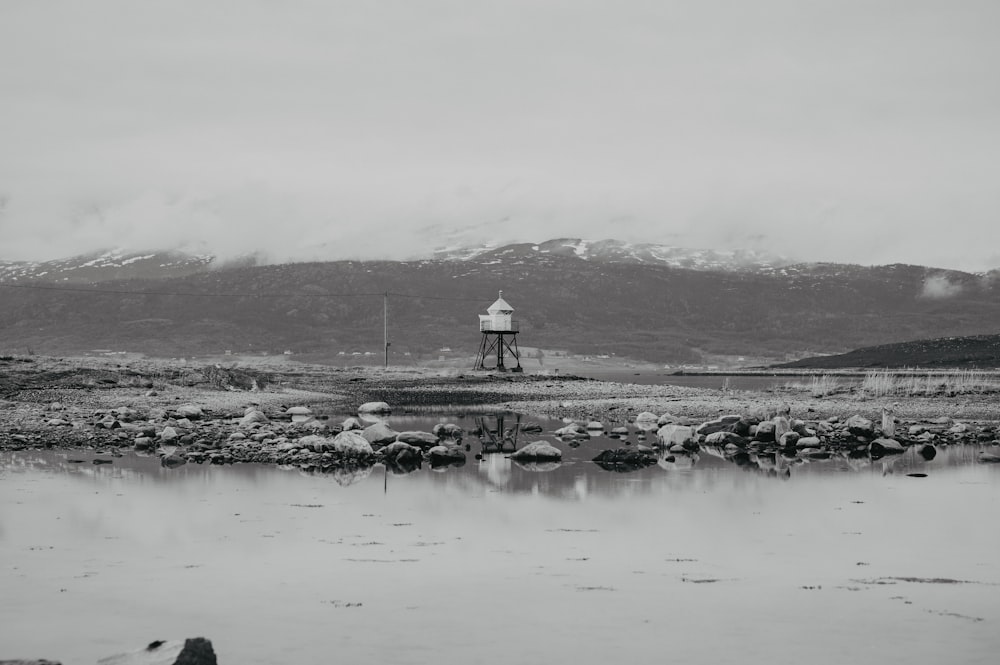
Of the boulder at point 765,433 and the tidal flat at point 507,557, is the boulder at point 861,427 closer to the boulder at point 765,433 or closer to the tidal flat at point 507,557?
the tidal flat at point 507,557

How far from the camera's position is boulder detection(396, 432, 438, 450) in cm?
2656

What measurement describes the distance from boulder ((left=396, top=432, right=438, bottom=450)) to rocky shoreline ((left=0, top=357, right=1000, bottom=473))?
38 millimetres

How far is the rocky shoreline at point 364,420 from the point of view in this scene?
25.5 meters

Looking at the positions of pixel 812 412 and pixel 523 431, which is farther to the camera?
pixel 812 412

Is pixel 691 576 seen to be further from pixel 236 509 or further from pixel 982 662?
pixel 236 509

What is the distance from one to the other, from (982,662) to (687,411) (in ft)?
102

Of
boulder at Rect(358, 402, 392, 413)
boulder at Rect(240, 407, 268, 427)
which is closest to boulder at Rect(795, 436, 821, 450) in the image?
boulder at Rect(240, 407, 268, 427)

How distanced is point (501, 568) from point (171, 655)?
568cm

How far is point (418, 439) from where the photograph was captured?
26797 millimetres

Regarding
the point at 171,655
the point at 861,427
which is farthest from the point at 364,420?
the point at 171,655

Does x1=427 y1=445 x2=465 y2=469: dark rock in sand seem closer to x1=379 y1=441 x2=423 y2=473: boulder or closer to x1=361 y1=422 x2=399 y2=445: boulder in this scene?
x1=379 y1=441 x2=423 y2=473: boulder

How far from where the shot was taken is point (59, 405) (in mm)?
37500

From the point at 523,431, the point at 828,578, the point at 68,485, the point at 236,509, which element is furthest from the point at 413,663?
the point at 523,431

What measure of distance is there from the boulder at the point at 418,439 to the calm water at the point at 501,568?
4.82 meters
